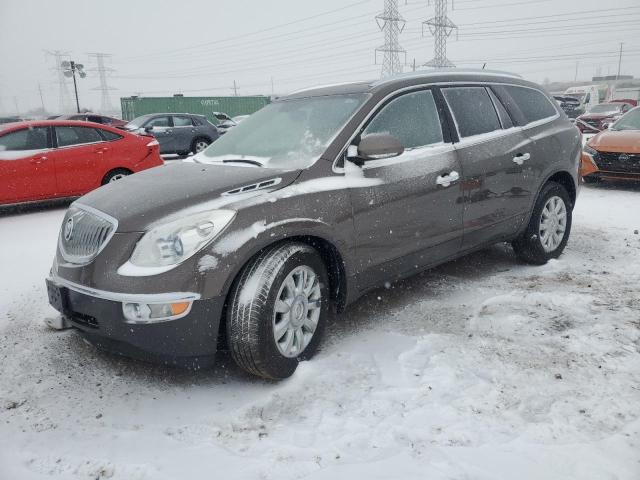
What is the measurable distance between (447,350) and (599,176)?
7247mm

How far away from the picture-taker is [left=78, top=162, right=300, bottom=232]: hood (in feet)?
9.08

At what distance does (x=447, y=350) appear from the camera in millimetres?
3289

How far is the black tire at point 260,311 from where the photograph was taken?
8.92ft

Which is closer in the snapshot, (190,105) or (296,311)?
(296,311)

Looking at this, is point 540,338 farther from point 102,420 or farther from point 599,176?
point 599,176

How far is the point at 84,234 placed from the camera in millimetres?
2938

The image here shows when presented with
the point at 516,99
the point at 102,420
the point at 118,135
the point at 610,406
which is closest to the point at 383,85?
the point at 516,99

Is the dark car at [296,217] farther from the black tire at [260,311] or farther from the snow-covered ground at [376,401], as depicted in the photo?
the snow-covered ground at [376,401]

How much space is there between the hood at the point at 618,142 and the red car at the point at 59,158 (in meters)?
7.74

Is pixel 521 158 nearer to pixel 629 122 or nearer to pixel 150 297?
pixel 150 297

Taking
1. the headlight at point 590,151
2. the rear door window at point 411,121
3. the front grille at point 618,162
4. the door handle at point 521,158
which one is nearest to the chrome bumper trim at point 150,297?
the rear door window at point 411,121

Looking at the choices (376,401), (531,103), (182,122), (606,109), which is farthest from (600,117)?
(376,401)

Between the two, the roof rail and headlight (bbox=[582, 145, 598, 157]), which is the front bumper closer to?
the roof rail

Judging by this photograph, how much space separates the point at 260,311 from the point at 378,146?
4.14ft
